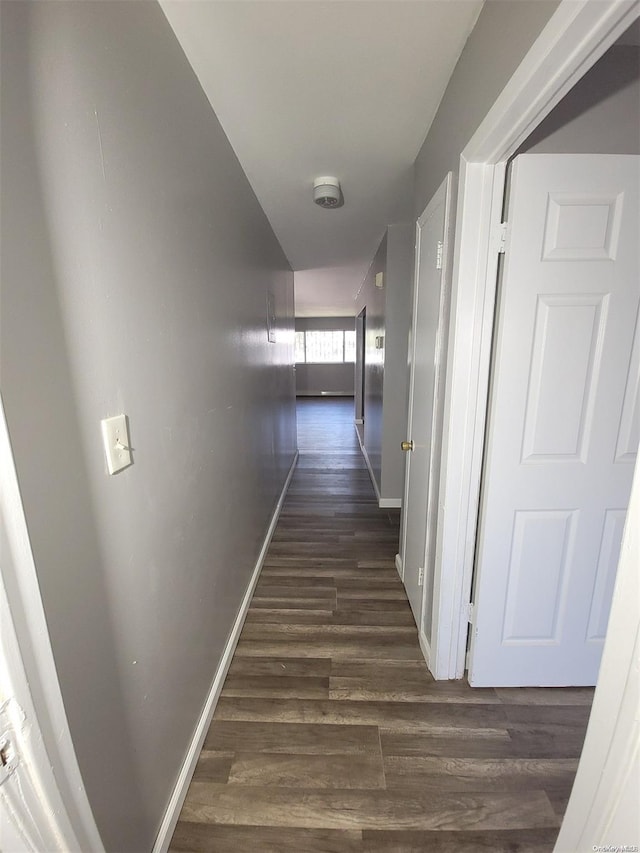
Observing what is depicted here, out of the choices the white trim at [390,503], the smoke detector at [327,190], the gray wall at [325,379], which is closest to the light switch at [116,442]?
the smoke detector at [327,190]

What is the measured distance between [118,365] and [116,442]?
179mm

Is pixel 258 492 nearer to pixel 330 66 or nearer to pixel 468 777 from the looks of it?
pixel 468 777

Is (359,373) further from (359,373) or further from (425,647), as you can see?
(425,647)

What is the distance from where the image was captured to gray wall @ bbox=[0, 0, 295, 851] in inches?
22.5

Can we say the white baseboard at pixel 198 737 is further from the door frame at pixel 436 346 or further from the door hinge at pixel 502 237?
the door hinge at pixel 502 237

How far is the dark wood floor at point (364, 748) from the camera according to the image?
3.41ft

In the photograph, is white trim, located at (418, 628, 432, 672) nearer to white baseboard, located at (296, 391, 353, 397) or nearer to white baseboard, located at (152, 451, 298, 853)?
white baseboard, located at (152, 451, 298, 853)

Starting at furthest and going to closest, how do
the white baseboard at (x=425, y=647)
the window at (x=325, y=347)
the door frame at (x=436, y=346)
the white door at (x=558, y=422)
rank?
the window at (x=325, y=347) → the white baseboard at (x=425, y=647) → the door frame at (x=436, y=346) → the white door at (x=558, y=422)

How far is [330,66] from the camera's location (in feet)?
3.94

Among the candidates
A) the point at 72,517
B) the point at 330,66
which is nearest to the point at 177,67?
the point at 330,66

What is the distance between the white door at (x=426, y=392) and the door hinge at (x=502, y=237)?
20 cm

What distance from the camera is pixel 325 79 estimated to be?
1.26 metres

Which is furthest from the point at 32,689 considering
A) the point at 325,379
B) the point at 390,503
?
the point at 325,379

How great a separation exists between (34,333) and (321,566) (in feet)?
7.11
